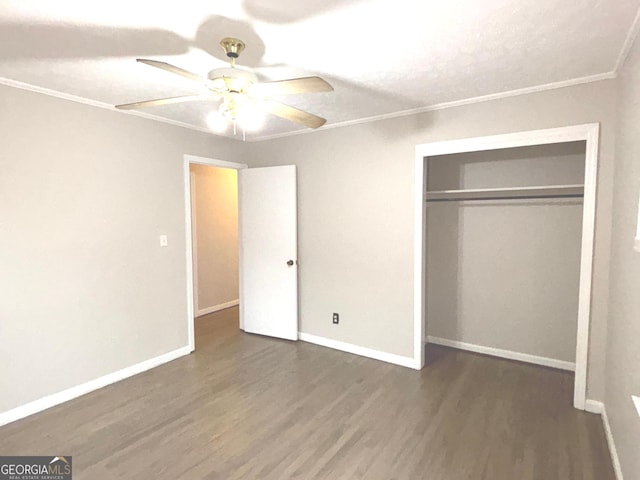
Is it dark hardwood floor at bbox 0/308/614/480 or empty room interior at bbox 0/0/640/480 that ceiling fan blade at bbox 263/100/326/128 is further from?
dark hardwood floor at bbox 0/308/614/480

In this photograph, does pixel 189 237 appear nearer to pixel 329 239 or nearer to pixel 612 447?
pixel 329 239

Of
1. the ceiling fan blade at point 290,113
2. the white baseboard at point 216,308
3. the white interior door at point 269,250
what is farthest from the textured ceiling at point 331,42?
the white baseboard at point 216,308

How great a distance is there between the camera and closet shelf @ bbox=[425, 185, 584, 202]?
126 inches

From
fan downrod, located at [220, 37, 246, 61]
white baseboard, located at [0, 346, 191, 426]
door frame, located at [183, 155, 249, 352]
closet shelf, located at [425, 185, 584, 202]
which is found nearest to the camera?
fan downrod, located at [220, 37, 246, 61]

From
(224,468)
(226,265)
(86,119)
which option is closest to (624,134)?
(224,468)

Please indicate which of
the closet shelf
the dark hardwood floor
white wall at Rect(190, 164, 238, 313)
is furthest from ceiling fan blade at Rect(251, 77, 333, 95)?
white wall at Rect(190, 164, 238, 313)

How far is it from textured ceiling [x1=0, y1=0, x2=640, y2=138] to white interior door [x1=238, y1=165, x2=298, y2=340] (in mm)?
1549

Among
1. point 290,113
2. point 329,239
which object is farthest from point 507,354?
point 290,113

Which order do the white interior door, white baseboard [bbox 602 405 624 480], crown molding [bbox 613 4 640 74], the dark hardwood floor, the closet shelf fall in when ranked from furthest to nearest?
1. the white interior door
2. the closet shelf
3. the dark hardwood floor
4. white baseboard [bbox 602 405 624 480]
5. crown molding [bbox 613 4 640 74]

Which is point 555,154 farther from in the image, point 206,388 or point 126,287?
point 126,287

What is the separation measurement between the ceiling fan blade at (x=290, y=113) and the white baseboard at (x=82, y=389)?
2.65 metres

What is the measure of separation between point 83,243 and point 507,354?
3977 mm

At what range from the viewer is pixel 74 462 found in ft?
7.10

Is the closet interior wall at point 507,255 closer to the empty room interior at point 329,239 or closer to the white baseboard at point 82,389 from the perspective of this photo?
the empty room interior at point 329,239
